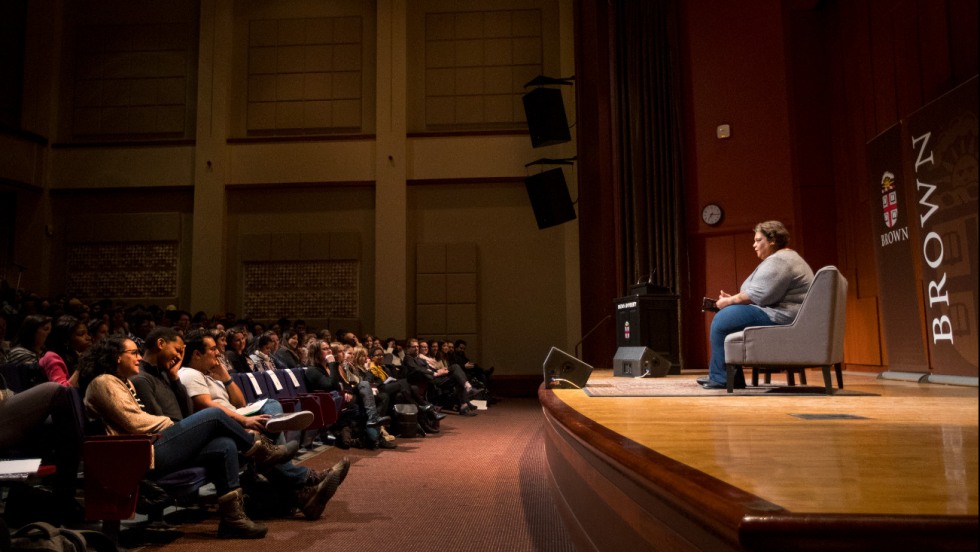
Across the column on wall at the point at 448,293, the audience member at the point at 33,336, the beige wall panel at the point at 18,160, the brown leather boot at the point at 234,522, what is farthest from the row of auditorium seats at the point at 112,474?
the beige wall panel at the point at 18,160

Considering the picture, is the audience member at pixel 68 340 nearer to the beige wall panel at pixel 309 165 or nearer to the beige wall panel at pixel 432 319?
the beige wall panel at pixel 432 319

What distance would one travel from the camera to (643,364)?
559cm

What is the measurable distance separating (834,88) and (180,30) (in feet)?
30.9

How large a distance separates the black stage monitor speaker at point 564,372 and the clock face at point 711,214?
4210mm

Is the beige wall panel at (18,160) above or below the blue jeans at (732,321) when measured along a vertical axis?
above

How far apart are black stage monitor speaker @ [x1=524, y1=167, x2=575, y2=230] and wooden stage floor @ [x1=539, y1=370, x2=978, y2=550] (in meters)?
7.29

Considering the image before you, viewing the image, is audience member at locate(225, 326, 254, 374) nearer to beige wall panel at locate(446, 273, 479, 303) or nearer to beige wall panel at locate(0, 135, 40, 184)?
beige wall panel at locate(446, 273, 479, 303)

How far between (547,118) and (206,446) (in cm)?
770

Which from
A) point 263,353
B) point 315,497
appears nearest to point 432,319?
point 263,353

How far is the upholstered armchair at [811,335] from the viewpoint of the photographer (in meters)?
3.19

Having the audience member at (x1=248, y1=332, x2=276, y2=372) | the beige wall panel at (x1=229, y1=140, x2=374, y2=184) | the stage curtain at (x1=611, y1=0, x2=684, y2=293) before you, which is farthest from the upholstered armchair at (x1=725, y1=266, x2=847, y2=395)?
the beige wall panel at (x1=229, y1=140, x2=374, y2=184)

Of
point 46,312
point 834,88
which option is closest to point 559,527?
point 834,88

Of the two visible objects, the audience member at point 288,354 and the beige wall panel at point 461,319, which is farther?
the beige wall panel at point 461,319

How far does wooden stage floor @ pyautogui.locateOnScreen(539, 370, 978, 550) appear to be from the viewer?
2.53 ft
